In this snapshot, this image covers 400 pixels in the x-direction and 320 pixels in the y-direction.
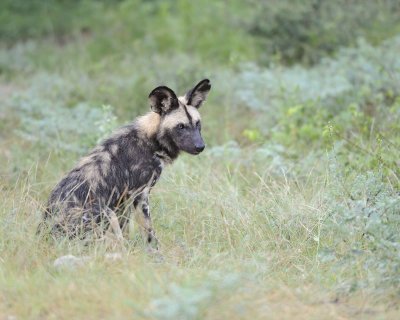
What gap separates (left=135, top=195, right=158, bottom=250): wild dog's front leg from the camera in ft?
17.0

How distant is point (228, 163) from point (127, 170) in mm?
1805

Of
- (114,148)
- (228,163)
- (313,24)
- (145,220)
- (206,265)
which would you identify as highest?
(313,24)

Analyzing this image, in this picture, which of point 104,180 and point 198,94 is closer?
point 104,180

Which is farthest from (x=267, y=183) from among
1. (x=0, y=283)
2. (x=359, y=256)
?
(x=0, y=283)

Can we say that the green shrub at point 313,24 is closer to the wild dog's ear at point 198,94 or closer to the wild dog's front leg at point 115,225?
the wild dog's ear at point 198,94

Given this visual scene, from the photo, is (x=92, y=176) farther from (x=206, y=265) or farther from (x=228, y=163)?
(x=228, y=163)

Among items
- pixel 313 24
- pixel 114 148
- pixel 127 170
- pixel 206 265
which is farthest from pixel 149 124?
pixel 313 24

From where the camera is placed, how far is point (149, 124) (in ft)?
19.2

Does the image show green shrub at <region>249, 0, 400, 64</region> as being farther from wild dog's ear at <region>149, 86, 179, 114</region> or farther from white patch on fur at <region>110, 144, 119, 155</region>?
white patch on fur at <region>110, 144, 119, 155</region>

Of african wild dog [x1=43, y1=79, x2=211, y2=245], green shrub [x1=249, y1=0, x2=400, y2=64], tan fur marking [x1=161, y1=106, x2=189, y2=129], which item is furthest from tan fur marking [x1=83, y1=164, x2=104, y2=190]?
green shrub [x1=249, y1=0, x2=400, y2=64]

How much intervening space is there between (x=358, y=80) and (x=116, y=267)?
572 centimetres

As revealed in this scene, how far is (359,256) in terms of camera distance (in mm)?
4605

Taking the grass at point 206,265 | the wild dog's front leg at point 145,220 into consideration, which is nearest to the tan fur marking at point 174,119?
the grass at point 206,265

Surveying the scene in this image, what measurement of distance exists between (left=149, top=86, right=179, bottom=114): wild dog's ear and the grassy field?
2.24ft
